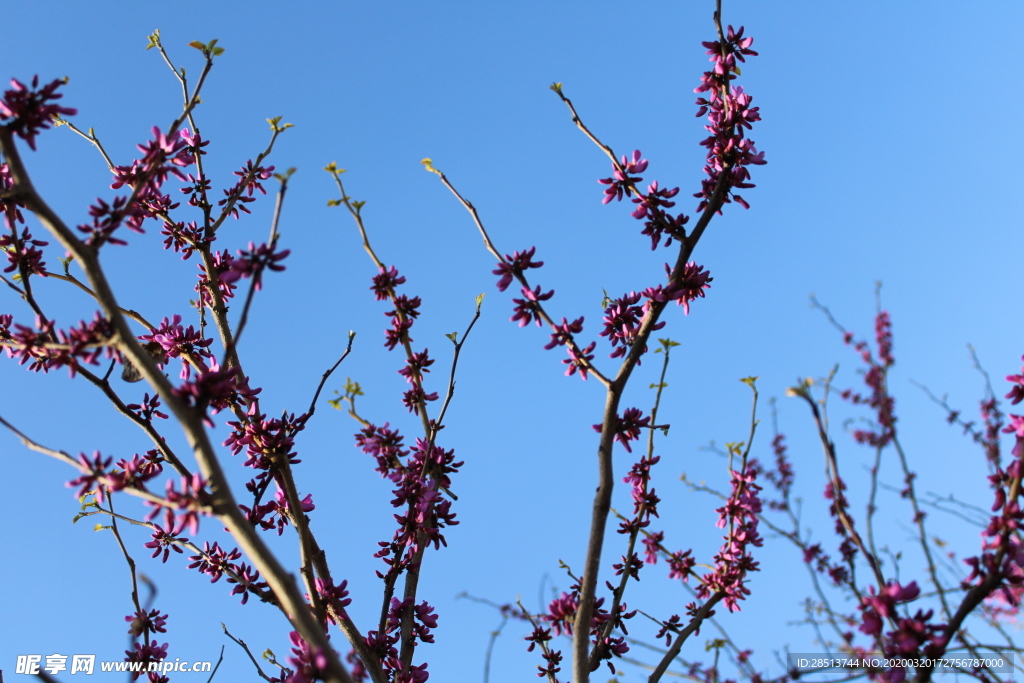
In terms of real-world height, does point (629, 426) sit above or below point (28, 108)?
below

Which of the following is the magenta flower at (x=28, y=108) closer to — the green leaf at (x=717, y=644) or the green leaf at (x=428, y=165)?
the green leaf at (x=428, y=165)

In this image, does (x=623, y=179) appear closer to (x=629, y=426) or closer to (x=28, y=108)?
(x=629, y=426)

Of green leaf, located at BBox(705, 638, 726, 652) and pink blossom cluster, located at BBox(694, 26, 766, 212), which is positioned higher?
pink blossom cluster, located at BBox(694, 26, 766, 212)

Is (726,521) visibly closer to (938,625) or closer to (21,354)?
(938,625)

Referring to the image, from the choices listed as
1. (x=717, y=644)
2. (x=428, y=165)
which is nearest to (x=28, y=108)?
(x=428, y=165)

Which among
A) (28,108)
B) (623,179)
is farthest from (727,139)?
(28,108)

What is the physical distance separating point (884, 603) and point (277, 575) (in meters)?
2.03

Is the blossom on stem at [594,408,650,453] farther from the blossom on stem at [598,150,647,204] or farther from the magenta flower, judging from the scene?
the magenta flower

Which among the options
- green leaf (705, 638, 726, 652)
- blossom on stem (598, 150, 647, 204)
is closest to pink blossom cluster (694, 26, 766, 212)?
blossom on stem (598, 150, 647, 204)

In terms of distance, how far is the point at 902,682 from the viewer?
238 centimetres

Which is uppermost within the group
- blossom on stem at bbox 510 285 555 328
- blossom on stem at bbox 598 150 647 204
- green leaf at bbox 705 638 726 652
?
blossom on stem at bbox 598 150 647 204

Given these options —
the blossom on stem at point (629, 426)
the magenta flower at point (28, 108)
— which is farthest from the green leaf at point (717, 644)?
the magenta flower at point (28, 108)

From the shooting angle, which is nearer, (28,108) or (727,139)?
(28,108)

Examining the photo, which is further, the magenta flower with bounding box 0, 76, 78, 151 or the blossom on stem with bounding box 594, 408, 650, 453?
the blossom on stem with bounding box 594, 408, 650, 453
